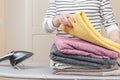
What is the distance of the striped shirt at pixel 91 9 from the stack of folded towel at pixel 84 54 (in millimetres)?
321

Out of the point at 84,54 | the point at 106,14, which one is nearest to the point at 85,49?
the point at 84,54

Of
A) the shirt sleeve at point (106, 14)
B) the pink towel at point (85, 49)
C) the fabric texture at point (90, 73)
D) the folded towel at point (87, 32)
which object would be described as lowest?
the fabric texture at point (90, 73)

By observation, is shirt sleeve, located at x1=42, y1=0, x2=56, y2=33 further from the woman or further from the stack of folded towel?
the stack of folded towel

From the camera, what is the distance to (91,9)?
988 millimetres

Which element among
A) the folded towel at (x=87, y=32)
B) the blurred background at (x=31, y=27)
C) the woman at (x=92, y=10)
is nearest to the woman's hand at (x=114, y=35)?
the woman at (x=92, y=10)

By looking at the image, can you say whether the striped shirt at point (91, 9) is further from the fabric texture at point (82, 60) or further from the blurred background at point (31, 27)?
the blurred background at point (31, 27)

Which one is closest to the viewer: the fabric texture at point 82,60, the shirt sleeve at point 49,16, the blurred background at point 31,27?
the fabric texture at point 82,60

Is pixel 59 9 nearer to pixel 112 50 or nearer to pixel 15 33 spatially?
pixel 112 50

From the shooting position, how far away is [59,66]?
0.65 metres

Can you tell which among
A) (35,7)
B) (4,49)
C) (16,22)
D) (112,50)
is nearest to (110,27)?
(112,50)

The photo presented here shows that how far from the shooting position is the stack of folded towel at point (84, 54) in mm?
640

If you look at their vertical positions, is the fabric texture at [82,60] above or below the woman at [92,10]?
below

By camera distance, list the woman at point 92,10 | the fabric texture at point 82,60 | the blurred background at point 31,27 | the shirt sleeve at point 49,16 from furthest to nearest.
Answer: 1. the blurred background at point 31,27
2. the woman at point 92,10
3. the shirt sleeve at point 49,16
4. the fabric texture at point 82,60

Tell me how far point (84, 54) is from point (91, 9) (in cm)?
39
